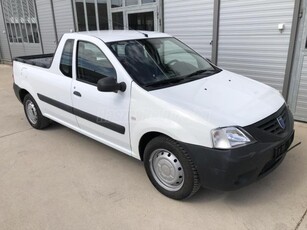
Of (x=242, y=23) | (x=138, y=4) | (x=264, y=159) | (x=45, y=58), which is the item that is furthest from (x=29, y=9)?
(x=264, y=159)

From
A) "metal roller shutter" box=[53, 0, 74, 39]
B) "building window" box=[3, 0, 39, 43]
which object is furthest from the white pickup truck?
"building window" box=[3, 0, 39, 43]

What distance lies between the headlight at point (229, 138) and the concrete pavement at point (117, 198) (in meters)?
0.71

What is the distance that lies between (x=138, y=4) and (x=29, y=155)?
16.7ft

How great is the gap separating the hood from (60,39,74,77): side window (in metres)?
1.43

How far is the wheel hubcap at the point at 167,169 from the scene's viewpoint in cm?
252

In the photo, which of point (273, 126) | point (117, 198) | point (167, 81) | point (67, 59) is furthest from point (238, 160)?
point (67, 59)

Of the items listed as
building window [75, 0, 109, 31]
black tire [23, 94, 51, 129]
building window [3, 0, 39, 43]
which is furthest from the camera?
building window [3, 0, 39, 43]

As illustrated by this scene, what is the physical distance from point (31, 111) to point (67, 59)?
152 centimetres

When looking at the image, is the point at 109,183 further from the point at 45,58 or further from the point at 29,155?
the point at 45,58

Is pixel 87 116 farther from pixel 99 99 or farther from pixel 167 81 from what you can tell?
pixel 167 81

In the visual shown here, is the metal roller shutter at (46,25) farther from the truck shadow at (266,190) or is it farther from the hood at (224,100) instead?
the hood at (224,100)

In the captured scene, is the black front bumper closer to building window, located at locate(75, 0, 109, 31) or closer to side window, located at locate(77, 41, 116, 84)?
side window, located at locate(77, 41, 116, 84)

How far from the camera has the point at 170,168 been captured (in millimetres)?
2561

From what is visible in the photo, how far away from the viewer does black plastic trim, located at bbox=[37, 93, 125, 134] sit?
116 inches
